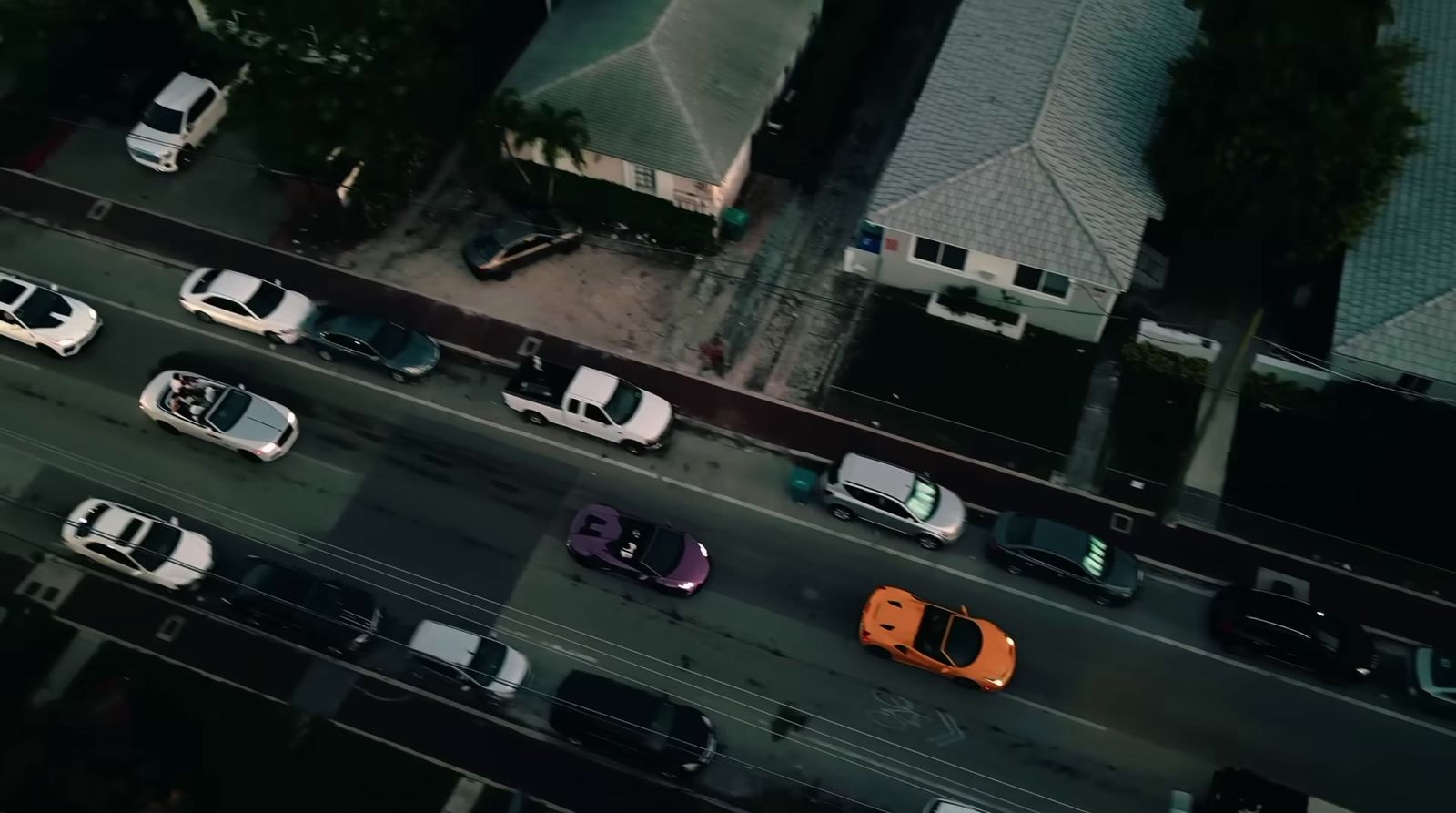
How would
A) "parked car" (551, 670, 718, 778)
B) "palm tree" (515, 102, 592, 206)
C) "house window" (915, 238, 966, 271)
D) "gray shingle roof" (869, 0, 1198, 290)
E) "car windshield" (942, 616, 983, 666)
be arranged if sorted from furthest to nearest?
"palm tree" (515, 102, 592, 206) → "house window" (915, 238, 966, 271) → "gray shingle roof" (869, 0, 1198, 290) → "car windshield" (942, 616, 983, 666) → "parked car" (551, 670, 718, 778)

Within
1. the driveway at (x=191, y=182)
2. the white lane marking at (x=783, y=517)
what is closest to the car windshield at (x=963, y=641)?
the white lane marking at (x=783, y=517)

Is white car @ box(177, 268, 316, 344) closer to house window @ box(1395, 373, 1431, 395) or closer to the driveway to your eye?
the driveway

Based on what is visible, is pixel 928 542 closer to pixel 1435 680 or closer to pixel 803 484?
pixel 803 484

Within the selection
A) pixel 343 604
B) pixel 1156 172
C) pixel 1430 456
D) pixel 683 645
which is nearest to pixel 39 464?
pixel 343 604

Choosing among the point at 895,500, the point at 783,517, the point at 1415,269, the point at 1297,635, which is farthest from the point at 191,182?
the point at 1415,269

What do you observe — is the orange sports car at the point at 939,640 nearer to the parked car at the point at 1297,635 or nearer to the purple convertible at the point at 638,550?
the purple convertible at the point at 638,550

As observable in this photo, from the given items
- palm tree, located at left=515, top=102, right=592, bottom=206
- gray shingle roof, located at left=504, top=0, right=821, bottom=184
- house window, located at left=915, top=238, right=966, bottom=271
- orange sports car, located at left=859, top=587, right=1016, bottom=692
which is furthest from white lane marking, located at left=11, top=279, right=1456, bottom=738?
gray shingle roof, located at left=504, top=0, right=821, bottom=184
